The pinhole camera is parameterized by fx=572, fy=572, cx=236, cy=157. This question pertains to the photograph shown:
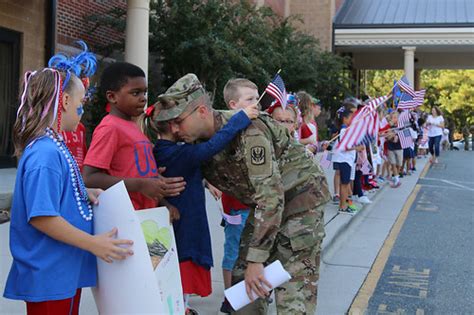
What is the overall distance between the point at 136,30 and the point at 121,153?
10111 millimetres

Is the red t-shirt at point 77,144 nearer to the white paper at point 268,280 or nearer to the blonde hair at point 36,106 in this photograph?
the blonde hair at point 36,106

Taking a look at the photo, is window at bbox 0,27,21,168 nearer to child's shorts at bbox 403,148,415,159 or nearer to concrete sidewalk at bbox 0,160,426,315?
concrete sidewalk at bbox 0,160,426,315

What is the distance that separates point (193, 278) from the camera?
3.38m

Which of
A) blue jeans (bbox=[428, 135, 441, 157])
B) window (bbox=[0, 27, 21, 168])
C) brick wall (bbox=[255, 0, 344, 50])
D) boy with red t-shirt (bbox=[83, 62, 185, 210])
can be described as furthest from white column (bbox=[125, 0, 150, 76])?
brick wall (bbox=[255, 0, 344, 50])

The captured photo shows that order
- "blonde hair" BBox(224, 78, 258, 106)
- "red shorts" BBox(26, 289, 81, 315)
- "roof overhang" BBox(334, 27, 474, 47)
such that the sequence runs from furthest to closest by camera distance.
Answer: "roof overhang" BBox(334, 27, 474, 47) → "blonde hair" BBox(224, 78, 258, 106) → "red shorts" BBox(26, 289, 81, 315)

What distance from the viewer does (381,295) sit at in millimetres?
5289

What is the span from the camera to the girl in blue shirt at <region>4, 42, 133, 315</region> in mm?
2391

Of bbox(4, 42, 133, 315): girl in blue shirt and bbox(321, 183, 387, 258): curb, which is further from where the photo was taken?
bbox(321, 183, 387, 258): curb

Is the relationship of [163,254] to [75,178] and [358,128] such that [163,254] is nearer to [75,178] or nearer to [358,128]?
[75,178]

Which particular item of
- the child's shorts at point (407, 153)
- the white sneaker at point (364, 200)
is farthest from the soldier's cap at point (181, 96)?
the child's shorts at point (407, 153)

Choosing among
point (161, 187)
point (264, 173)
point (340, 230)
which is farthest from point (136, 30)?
point (264, 173)

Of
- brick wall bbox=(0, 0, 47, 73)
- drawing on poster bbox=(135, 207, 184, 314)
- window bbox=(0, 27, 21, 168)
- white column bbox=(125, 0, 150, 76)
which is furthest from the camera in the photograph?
white column bbox=(125, 0, 150, 76)

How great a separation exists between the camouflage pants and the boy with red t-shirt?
24.1 inches

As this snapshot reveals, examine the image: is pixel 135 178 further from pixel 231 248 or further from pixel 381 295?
pixel 381 295
